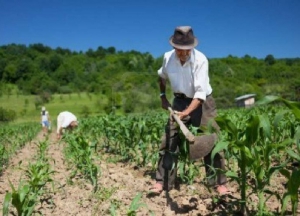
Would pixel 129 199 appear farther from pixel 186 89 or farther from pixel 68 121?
pixel 68 121

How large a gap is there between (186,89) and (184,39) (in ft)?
1.79

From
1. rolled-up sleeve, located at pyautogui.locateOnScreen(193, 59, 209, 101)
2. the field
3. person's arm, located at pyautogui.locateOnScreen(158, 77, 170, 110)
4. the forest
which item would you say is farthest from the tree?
rolled-up sleeve, located at pyautogui.locateOnScreen(193, 59, 209, 101)

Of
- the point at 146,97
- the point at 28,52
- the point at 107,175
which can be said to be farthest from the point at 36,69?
the point at 107,175

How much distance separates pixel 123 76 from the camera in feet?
180

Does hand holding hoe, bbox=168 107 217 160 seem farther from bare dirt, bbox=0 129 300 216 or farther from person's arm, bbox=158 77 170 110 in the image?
person's arm, bbox=158 77 170 110

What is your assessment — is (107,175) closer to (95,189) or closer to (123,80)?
(95,189)

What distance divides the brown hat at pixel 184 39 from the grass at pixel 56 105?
3580 cm

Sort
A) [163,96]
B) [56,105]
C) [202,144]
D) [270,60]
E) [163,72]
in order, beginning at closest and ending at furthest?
[202,144] < [163,72] < [163,96] < [56,105] < [270,60]

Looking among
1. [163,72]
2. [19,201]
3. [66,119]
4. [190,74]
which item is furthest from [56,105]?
[19,201]

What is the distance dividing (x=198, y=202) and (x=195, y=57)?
1.40 m

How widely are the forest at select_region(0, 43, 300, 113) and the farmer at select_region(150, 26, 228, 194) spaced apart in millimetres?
34947

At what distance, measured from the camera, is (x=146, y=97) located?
4175 cm

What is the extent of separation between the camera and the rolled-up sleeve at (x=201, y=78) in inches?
132

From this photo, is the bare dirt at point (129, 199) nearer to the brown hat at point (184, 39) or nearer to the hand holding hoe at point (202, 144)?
the hand holding hoe at point (202, 144)
